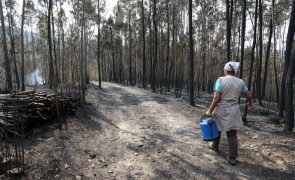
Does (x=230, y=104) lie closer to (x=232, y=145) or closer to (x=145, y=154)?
(x=232, y=145)

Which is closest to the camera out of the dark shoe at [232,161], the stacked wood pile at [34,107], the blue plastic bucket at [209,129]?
the dark shoe at [232,161]

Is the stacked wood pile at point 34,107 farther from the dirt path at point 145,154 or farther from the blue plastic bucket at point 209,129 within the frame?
the blue plastic bucket at point 209,129

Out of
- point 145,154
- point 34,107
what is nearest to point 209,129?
point 145,154

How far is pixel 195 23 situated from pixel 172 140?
80.8 ft

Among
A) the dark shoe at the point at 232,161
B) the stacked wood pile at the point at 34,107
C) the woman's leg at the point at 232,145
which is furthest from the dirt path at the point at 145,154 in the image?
the stacked wood pile at the point at 34,107

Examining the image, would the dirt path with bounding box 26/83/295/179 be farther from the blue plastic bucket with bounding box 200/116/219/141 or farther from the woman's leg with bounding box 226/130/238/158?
the blue plastic bucket with bounding box 200/116/219/141

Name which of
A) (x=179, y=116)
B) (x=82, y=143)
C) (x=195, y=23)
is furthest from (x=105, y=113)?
(x=195, y=23)

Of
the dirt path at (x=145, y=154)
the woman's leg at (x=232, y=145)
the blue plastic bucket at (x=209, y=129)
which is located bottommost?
the dirt path at (x=145, y=154)

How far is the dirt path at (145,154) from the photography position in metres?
4.95

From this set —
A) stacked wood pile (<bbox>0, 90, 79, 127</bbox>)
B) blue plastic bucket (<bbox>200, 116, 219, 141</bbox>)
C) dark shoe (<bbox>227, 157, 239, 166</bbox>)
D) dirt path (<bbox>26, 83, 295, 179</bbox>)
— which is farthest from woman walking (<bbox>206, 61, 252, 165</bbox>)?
stacked wood pile (<bbox>0, 90, 79, 127</bbox>)

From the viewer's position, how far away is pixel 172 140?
692 centimetres

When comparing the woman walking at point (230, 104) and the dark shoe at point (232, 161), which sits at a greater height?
the woman walking at point (230, 104)

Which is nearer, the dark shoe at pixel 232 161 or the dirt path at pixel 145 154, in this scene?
the dirt path at pixel 145 154

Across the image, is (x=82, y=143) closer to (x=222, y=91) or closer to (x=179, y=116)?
(x=222, y=91)
